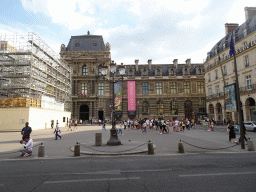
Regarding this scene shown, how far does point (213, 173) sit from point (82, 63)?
4841 cm

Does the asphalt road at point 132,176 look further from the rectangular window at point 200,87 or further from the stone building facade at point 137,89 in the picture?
the rectangular window at point 200,87

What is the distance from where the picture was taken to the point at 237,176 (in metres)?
5.77

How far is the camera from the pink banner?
47441mm

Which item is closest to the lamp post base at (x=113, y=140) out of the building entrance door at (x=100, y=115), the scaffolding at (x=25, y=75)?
the scaffolding at (x=25, y=75)

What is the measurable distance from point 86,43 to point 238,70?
129ft

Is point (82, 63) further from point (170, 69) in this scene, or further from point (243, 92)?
point (243, 92)

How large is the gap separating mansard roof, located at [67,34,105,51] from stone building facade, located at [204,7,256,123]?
96.7 feet

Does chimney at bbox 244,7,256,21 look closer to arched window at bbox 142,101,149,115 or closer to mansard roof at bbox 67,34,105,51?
arched window at bbox 142,101,149,115

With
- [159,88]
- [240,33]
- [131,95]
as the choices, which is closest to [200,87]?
[159,88]

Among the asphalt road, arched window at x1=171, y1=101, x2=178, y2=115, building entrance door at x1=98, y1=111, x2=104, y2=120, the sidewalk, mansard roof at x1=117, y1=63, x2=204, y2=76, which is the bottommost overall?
the sidewalk

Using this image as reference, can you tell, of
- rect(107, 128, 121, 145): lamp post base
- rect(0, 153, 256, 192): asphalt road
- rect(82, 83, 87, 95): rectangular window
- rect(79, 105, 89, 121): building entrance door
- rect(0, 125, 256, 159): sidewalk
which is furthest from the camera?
rect(82, 83, 87, 95): rectangular window

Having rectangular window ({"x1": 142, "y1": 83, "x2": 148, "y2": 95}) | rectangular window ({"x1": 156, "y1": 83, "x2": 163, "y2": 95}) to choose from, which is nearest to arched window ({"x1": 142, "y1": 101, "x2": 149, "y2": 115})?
Result: rectangular window ({"x1": 142, "y1": 83, "x2": 148, "y2": 95})

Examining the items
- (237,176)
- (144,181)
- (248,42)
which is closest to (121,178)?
(144,181)

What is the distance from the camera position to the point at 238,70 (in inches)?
1303
